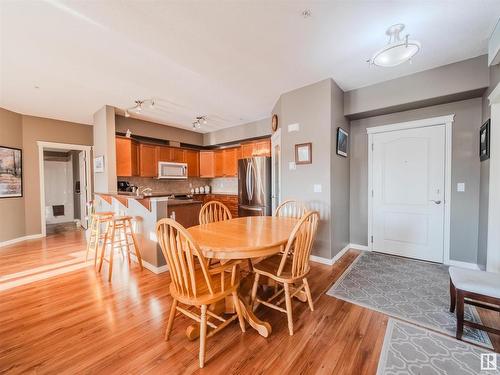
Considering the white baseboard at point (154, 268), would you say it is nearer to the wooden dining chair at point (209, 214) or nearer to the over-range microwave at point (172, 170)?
the wooden dining chair at point (209, 214)

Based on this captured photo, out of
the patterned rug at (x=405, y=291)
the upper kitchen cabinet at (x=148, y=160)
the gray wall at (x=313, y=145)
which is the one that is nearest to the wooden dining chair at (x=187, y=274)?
the patterned rug at (x=405, y=291)

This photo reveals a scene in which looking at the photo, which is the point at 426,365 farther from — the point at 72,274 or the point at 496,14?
the point at 72,274

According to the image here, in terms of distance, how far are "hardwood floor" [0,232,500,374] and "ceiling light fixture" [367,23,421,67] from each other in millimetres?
2271

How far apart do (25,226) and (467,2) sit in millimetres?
7421

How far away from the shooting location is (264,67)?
8.91 ft

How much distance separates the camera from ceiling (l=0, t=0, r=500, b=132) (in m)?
1.80

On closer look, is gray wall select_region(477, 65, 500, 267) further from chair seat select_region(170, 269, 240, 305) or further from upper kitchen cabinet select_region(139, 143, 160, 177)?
upper kitchen cabinet select_region(139, 143, 160, 177)

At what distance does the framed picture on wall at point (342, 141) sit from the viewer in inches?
126

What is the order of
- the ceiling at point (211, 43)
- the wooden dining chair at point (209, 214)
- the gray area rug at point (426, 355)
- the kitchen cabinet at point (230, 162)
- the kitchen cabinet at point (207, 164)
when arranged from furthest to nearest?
1. the kitchen cabinet at point (207, 164)
2. the kitchen cabinet at point (230, 162)
3. the wooden dining chair at point (209, 214)
4. the ceiling at point (211, 43)
5. the gray area rug at point (426, 355)

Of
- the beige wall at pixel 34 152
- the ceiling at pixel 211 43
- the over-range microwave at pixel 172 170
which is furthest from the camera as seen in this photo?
the over-range microwave at pixel 172 170

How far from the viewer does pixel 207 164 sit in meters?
6.12

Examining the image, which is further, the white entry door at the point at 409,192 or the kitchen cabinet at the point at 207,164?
the kitchen cabinet at the point at 207,164

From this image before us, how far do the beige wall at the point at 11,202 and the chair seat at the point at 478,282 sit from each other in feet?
22.1

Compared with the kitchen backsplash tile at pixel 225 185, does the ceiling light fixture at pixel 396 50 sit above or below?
above
